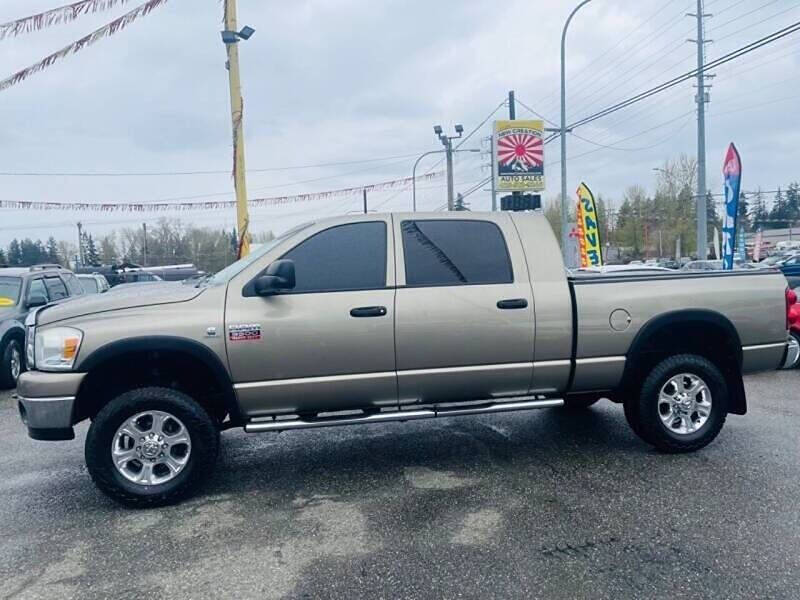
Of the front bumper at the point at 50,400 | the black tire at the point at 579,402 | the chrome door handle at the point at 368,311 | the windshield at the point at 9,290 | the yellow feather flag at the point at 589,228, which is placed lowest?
the black tire at the point at 579,402

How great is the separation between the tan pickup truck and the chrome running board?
1 centimetres

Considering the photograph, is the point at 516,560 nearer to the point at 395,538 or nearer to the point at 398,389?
the point at 395,538

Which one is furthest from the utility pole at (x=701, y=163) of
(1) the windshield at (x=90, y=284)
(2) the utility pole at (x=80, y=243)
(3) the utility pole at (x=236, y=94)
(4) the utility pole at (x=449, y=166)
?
(2) the utility pole at (x=80, y=243)

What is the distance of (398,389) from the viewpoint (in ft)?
15.0

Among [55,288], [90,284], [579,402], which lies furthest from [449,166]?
[579,402]

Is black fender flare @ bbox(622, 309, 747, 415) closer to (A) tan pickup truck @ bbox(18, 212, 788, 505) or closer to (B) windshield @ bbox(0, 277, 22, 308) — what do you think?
(A) tan pickup truck @ bbox(18, 212, 788, 505)

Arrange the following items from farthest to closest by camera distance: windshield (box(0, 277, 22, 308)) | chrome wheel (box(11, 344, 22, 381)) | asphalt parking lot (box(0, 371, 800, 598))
→ windshield (box(0, 277, 22, 308)) < chrome wheel (box(11, 344, 22, 381)) < asphalt parking lot (box(0, 371, 800, 598))

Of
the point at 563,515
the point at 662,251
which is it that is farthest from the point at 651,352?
the point at 662,251

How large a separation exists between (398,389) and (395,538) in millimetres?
1156

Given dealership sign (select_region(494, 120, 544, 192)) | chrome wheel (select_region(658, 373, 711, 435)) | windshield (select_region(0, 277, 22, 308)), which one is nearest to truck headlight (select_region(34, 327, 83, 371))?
chrome wheel (select_region(658, 373, 711, 435))

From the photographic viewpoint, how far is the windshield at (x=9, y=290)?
912cm

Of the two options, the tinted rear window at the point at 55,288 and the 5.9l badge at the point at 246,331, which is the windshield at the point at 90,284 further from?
the 5.9l badge at the point at 246,331

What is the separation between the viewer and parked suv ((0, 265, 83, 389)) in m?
8.71

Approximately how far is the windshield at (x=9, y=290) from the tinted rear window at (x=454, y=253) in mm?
7277
